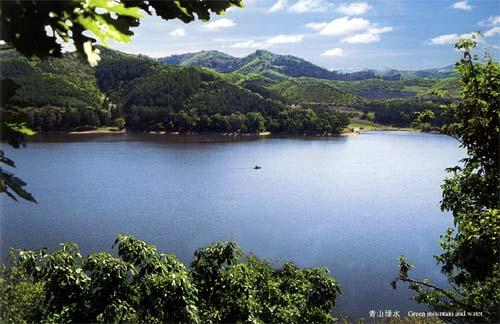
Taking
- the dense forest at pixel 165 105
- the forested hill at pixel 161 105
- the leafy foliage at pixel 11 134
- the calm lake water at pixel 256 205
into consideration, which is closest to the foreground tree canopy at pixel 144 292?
the leafy foliage at pixel 11 134

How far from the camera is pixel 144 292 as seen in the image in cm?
1127

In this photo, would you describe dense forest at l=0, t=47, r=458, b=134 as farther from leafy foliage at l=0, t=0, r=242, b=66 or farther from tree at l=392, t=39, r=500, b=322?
leafy foliage at l=0, t=0, r=242, b=66

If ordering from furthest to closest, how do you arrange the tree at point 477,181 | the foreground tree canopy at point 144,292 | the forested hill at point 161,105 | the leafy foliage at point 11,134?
the forested hill at point 161,105
the foreground tree canopy at point 144,292
the tree at point 477,181
the leafy foliage at point 11,134

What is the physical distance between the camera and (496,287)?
36.0 feet

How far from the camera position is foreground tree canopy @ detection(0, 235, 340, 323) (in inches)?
426

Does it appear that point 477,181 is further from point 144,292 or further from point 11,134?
point 11,134

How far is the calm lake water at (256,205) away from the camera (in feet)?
112

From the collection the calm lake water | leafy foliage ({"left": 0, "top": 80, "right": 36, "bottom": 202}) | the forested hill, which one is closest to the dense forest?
the forested hill

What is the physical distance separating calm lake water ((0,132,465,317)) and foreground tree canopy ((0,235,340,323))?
14832mm

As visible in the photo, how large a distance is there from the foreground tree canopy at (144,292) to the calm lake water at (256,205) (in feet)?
48.7

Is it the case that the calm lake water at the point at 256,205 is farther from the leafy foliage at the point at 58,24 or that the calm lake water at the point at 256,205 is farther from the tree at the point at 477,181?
the leafy foliage at the point at 58,24

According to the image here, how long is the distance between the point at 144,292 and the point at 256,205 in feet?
132

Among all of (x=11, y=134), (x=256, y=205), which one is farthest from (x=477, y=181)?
(x=256, y=205)

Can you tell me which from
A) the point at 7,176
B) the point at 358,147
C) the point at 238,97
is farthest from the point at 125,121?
the point at 7,176
